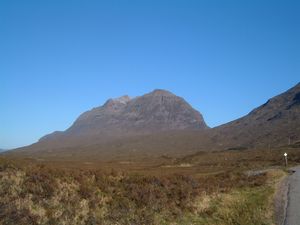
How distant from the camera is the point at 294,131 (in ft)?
450

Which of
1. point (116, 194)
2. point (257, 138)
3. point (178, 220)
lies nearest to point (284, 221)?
point (178, 220)

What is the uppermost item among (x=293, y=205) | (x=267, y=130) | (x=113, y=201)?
(x=113, y=201)

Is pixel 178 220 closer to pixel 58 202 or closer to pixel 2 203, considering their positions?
pixel 58 202

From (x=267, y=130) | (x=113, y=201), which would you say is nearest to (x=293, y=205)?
(x=113, y=201)

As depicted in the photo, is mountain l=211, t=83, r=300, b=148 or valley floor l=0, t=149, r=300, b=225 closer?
valley floor l=0, t=149, r=300, b=225

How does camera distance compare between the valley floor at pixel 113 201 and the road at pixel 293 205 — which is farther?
the road at pixel 293 205

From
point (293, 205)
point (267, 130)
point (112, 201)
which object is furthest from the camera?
point (267, 130)

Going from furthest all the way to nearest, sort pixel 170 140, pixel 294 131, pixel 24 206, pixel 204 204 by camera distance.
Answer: pixel 170 140, pixel 294 131, pixel 204 204, pixel 24 206

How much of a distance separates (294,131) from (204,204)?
424ft

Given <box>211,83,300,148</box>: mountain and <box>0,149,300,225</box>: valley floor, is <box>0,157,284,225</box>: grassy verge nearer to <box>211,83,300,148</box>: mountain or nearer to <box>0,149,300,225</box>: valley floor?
<box>0,149,300,225</box>: valley floor

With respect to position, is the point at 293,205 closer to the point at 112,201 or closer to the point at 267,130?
the point at 112,201

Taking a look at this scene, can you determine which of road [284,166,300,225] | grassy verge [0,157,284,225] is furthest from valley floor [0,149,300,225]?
road [284,166,300,225]

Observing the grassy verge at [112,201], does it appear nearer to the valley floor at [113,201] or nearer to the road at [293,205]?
the valley floor at [113,201]

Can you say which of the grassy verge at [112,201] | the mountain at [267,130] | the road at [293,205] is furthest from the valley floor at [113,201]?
the mountain at [267,130]
